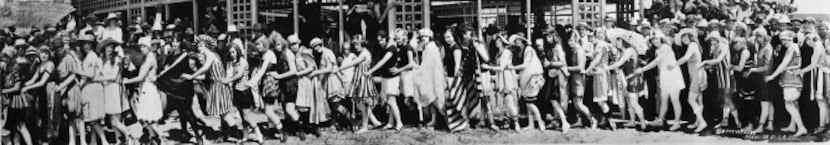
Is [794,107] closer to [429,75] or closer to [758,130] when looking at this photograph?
[758,130]

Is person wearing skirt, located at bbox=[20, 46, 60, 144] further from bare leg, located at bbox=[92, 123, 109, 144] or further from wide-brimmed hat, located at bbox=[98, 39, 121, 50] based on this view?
wide-brimmed hat, located at bbox=[98, 39, 121, 50]

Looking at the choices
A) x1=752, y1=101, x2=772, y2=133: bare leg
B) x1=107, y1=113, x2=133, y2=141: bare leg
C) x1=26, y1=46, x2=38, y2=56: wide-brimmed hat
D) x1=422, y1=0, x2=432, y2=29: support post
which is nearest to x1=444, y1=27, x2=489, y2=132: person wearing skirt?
x1=422, y1=0, x2=432, y2=29: support post

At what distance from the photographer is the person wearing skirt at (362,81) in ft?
28.7

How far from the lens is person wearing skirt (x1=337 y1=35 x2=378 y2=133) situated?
8758 mm

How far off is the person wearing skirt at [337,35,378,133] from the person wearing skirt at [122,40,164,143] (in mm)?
1947

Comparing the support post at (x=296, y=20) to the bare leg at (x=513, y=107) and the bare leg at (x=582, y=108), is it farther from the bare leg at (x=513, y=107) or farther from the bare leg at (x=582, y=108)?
the bare leg at (x=582, y=108)

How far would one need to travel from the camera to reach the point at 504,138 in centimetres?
876

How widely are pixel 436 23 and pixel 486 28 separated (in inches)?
24.6

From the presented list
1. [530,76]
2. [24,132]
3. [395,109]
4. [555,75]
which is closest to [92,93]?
[24,132]

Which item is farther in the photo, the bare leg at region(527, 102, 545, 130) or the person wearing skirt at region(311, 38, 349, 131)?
the bare leg at region(527, 102, 545, 130)

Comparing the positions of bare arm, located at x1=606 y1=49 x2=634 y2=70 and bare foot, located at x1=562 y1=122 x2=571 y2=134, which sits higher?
bare arm, located at x1=606 y1=49 x2=634 y2=70

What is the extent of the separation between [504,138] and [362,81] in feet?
5.57

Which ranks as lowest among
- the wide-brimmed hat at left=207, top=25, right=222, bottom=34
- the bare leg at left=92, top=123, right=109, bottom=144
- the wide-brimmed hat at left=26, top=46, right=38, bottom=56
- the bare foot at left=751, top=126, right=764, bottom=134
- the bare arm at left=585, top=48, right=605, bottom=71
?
the bare foot at left=751, top=126, right=764, bottom=134

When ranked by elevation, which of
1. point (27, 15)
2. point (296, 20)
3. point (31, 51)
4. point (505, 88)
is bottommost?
point (505, 88)
